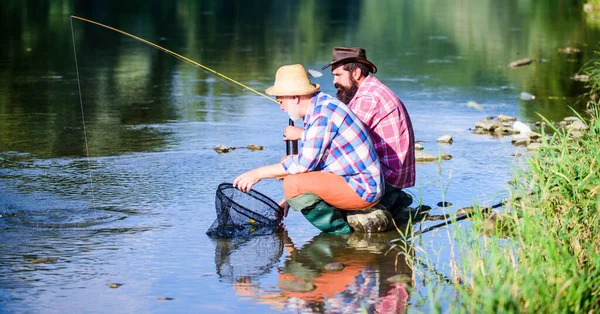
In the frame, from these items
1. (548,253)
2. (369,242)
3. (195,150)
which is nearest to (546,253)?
(548,253)

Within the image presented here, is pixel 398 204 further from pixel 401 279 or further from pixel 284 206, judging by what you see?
pixel 401 279

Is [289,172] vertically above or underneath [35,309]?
above

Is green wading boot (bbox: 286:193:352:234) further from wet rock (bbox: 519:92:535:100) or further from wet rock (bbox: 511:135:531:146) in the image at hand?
wet rock (bbox: 519:92:535:100)

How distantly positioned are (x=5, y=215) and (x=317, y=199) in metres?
2.46

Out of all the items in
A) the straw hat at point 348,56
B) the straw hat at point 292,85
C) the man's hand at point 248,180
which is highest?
the straw hat at point 348,56

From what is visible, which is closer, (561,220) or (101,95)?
(561,220)

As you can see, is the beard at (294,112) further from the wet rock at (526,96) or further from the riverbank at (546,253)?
the wet rock at (526,96)

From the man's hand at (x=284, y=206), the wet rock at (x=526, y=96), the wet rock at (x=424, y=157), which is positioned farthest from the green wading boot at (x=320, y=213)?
the wet rock at (x=526, y=96)

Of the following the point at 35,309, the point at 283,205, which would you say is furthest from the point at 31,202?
the point at 35,309

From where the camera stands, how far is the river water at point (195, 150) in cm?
626

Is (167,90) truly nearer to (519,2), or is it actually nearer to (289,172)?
(289,172)

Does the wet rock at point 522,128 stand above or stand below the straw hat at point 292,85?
below

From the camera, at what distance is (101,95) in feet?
48.2

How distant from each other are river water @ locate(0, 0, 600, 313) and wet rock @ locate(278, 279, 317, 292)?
0.07 metres
